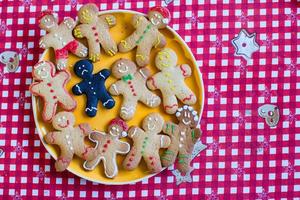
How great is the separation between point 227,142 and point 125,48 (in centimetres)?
31

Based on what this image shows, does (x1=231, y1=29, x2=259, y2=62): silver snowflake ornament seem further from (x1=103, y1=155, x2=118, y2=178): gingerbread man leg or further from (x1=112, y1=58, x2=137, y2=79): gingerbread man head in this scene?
(x1=103, y1=155, x2=118, y2=178): gingerbread man leg

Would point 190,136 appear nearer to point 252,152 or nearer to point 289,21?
point 252,152

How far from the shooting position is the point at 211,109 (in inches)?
47.2

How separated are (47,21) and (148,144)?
0.34 metres

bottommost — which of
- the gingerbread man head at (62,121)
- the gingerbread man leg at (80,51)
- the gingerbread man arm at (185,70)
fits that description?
the gingerbread man head at (62,121)

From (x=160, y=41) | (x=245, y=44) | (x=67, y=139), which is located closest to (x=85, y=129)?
(x=67, y=139)

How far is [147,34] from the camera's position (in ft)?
3.76

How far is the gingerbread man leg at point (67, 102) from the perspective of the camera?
1143 millimetres

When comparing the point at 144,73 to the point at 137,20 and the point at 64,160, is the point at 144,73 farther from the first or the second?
the point at 64,160

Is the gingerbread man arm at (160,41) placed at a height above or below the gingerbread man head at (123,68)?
above

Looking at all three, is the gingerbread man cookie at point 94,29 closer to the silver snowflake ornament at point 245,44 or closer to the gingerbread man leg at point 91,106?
the gingerbread man leg at point 91,106

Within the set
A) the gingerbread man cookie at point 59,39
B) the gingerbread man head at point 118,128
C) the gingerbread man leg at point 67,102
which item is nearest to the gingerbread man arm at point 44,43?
the gingerbread man cookie at point 59,39

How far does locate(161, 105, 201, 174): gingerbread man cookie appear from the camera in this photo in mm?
1141

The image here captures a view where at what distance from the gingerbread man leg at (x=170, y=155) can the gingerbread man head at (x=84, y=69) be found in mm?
233
